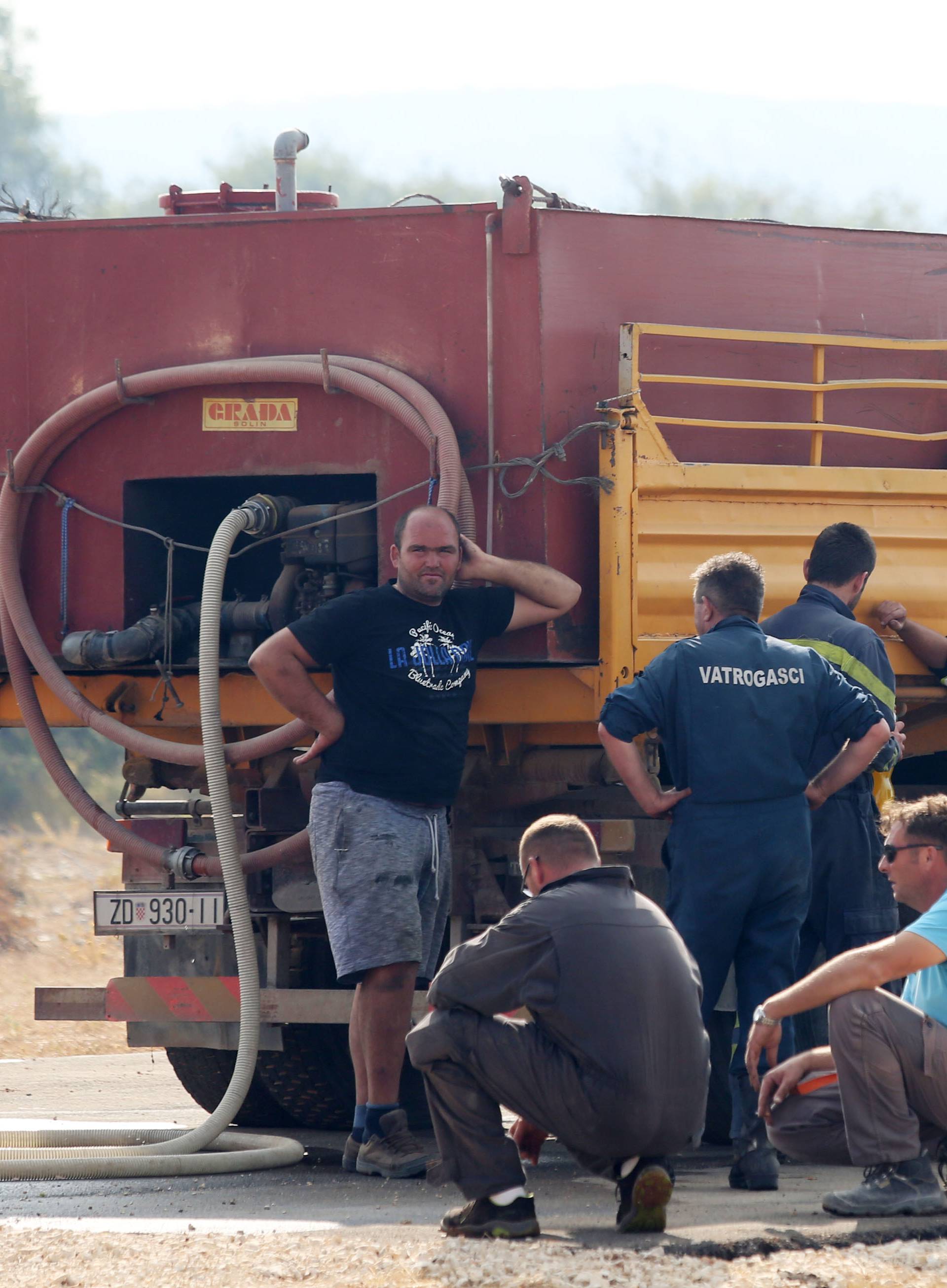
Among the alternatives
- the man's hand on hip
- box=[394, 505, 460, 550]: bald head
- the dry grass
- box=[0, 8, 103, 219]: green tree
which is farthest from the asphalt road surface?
box=[0, 8, 103, 219]: green tree

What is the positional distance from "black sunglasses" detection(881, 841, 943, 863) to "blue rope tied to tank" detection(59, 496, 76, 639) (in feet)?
9.87

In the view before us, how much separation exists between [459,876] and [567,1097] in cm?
179

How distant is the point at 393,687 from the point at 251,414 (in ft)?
4.05

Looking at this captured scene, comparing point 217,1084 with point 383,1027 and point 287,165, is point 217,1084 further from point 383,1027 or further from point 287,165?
point 287,165

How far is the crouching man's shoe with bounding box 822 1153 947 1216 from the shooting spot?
4102 millimetres

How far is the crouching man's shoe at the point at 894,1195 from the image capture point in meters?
4.10

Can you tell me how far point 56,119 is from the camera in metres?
42.3

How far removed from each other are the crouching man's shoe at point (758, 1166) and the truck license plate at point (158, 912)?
6.42 feet

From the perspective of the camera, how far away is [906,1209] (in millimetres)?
4105

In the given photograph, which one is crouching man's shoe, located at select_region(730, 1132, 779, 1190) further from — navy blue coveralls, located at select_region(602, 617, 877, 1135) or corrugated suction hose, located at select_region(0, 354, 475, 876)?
corrugated suction hose, located at select_region(0, 354, 475, 876)

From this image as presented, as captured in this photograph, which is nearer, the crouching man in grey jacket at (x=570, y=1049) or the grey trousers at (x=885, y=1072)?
the crouching man in grey jacket at (x=570, y=1049)

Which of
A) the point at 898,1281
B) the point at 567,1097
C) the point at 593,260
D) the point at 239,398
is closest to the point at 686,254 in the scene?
the point at 593,260

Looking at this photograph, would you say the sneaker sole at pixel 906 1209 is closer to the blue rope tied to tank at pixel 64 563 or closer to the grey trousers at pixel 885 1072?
the grey trousers at pixel 885 1072

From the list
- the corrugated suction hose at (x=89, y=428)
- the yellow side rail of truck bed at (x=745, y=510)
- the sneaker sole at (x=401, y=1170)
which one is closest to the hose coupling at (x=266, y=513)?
the corrugated suction hose at (x=89, y=428)
